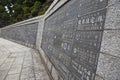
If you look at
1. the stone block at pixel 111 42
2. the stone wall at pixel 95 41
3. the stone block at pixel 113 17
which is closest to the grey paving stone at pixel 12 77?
the stone wall at pixel 95 41

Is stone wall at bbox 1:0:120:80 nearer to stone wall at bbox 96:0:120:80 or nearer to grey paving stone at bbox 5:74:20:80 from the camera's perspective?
stone wall at bbox 96:0:120:80

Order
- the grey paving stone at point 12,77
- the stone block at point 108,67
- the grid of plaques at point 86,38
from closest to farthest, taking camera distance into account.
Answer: the stone block at point 108,67 → the grid of plaques at point 86,38 → the grey paving stone at point 12,77

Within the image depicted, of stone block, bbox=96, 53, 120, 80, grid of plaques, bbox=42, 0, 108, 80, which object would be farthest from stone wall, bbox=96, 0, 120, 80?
grid of plaques, bbox=42, 0, 108, 80

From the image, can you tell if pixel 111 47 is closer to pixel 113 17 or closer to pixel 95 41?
pixel 113 17

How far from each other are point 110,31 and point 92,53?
0.46 meters

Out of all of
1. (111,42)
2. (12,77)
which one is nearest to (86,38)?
(111,42)

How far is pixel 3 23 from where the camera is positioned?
30469 mm

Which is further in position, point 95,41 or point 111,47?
point 95,41

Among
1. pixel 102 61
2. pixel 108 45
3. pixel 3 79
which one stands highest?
pixel 108 45

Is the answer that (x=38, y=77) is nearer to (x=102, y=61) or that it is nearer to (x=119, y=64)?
(x=102, y=61)

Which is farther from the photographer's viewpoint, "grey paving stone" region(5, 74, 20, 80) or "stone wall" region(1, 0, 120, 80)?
"grey paving stone" region(5, 74, 20, 80)

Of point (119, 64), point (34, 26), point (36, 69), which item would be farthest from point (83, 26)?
point (34, 26)

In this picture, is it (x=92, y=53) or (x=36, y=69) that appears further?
(x=36, y=69)

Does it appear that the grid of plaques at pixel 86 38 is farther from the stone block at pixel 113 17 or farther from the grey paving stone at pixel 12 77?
the grey paving stone at pixel 12 77
